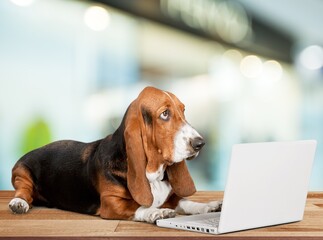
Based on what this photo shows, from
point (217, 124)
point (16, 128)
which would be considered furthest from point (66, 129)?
point (217, 124)

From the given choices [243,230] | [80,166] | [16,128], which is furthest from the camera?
[16,128]

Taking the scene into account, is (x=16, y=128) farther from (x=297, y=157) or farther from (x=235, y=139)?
(x=297, y=157)

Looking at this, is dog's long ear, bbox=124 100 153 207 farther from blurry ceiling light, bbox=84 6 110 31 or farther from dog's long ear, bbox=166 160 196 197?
blurry ceiling light, bbox=84 6 110 31

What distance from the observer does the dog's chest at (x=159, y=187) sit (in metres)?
3.04

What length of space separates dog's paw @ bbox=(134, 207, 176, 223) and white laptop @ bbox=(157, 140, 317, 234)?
Answer: 0.16 feet

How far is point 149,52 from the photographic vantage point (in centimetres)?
449

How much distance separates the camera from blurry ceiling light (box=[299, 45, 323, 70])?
455 centimetres

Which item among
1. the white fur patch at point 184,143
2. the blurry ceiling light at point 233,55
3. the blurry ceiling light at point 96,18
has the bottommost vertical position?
the white fur patch at point 184,143

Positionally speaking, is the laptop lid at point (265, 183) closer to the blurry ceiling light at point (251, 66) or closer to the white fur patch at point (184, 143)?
the white fur patch at point (184, 143)

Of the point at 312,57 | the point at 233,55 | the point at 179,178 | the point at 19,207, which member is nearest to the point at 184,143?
the point at 179,178

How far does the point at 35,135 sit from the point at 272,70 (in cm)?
175

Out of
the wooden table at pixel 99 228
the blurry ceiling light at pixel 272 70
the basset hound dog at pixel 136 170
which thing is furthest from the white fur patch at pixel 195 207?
the blurry ceiling light at pixel 272 70

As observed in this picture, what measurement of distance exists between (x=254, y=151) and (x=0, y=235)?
110 cm

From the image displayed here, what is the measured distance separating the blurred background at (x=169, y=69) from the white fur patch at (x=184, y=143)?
5.30 ft
